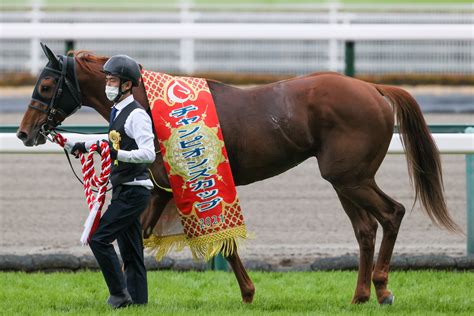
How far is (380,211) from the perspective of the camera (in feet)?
22.5

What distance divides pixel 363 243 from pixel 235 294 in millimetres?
911

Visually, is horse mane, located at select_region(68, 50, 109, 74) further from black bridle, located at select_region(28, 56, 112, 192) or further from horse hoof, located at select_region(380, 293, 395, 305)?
horse hoof, located at select_region(380, 293, 395, 305)

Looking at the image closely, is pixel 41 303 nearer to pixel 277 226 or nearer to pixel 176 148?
pixel 176 148

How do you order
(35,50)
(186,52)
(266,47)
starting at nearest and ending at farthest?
1. (35,50)
2. (186,52)
3. (266,47)

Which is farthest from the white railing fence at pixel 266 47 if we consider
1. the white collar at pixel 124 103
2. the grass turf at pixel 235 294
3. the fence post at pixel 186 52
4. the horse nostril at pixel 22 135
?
the white collar at pixel 124 103

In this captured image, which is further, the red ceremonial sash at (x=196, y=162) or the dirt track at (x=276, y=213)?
the dirt track at (x=276, y=213)

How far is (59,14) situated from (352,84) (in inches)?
461

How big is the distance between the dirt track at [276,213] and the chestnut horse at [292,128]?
148 centimetres

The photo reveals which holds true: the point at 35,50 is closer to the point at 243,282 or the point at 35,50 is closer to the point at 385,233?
the point at 243,282

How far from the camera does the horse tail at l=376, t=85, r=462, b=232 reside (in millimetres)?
7137

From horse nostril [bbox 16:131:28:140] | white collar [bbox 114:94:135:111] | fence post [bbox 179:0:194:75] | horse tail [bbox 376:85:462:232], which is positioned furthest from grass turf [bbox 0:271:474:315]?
fence post [bbox 179:0:194:75]

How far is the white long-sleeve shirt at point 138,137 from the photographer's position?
618cm

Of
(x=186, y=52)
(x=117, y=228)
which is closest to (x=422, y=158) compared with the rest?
(x=117, y=228)

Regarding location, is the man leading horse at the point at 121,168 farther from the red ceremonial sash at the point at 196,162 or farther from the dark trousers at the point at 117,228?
the red ceremonial sash at the point at 196,162
